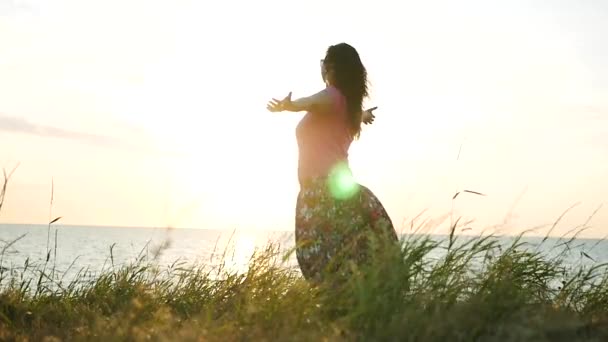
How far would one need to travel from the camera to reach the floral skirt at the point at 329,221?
19.0ft

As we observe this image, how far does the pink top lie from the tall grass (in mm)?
813

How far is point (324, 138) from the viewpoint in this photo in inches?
242

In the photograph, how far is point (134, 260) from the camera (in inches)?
258

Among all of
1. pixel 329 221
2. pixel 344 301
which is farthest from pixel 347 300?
pixel 329 221

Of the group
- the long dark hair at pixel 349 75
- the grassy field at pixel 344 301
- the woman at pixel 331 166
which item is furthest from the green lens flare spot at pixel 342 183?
the grassy field at pixel 344 301

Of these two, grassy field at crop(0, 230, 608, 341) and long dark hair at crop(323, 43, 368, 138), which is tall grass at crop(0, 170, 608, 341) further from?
long dark hair at crop(323, 43, 368, 138)

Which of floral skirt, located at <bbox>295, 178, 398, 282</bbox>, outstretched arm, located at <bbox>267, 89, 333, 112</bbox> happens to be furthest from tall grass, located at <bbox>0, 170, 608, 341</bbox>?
outstretched arm, located at <bbox>267, 89, 333, 112</bbox>

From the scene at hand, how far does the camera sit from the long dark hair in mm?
6137

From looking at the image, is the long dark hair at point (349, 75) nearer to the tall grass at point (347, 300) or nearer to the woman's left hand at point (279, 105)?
the woman's left hand at point (279, 105)

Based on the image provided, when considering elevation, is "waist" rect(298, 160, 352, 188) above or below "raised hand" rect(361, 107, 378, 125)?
below

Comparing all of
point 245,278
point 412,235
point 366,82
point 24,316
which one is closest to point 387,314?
point 412,235

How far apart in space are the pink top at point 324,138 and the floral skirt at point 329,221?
0.13 meters

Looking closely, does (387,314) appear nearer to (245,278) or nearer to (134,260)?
(245,278)

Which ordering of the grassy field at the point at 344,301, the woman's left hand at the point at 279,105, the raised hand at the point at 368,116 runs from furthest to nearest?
the raised hand at the point at 368,116
the woman's left hand at the point at 279,105
the grassy field at the point at 344,301
